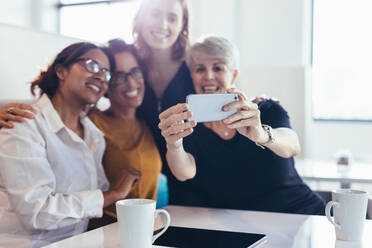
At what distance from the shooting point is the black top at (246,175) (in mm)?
1560

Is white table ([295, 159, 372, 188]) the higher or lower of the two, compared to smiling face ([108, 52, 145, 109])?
lower

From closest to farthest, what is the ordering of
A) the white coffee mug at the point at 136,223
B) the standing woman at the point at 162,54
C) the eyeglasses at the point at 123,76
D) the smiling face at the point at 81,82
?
the white coffee mug at the point at 136,223 → the smiling face at the point at 81,82 → the eyeglasses at the point at 123,76 → the standing woman at the point at 162,54

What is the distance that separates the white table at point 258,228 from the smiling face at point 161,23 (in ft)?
2.44

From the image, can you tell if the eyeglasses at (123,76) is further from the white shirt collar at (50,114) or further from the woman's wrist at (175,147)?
the woman's wrist at (175,147)

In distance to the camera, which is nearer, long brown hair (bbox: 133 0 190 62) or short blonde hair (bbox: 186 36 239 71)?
short blonde hair (bbox: 186 36 239 71)

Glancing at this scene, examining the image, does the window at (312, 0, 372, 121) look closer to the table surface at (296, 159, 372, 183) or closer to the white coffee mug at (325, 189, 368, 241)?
the table surface at (296, 159, 372, 183)

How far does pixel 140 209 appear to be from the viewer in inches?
31.4

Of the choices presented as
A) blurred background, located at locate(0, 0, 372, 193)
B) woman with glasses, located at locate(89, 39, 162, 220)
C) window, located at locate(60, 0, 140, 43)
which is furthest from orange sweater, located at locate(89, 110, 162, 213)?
window, located at locate(60, 0, 140, 43)

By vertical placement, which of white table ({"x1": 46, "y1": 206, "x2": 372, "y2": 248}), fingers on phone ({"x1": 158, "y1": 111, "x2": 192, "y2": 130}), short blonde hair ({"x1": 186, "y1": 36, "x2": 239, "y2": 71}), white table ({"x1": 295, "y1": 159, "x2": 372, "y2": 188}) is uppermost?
short blonde hair ({"x1": 186, "y1": 36, "x2": 239, "y2": 71})

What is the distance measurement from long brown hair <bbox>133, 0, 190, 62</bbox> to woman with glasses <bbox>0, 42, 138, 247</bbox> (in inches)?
8.9

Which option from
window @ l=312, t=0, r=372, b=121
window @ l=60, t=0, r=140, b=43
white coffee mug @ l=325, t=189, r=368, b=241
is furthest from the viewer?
window @ l=60, t=0, r=140, b=43

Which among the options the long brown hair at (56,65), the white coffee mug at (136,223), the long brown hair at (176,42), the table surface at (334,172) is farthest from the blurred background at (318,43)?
the white coffee mug at (136,223)

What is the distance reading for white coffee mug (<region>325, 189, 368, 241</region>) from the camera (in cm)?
94

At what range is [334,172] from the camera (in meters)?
2.43
